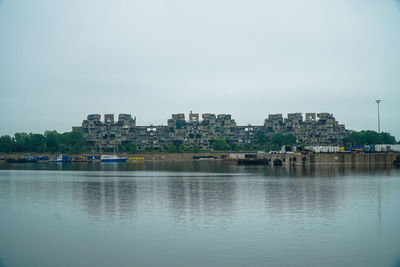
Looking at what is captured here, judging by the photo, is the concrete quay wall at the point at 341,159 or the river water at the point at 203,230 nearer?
the river water at the point at 203,230

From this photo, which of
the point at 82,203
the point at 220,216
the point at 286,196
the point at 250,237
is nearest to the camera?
the point at 250,237

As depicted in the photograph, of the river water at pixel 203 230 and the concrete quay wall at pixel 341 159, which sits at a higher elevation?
the concrete quay wall at pixel 341 159

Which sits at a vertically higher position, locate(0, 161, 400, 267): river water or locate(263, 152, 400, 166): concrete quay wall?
→ locate(263, 152, 400, 166): concrete quay wall

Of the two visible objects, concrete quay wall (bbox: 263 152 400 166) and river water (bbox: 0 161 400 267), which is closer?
river water (bbox: 0 161 400 267)

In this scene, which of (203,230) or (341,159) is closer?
(203,230)

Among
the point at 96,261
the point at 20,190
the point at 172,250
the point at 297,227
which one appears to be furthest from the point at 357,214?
the point at 20,190

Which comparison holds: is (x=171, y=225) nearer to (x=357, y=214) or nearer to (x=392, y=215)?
(x=357, y=214)

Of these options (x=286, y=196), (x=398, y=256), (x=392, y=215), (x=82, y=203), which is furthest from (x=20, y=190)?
(x=398, y=256)

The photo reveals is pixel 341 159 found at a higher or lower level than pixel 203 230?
higher

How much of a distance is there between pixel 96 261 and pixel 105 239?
17.6 ft

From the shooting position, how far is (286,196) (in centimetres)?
5397

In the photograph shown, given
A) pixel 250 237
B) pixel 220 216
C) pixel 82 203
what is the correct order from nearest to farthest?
1. pixel 250 237
2. pixel 220 216
3. pixel 82 203

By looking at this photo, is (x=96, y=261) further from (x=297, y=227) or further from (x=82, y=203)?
(x=82, y=203)

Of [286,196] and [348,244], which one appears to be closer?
[348,244]
